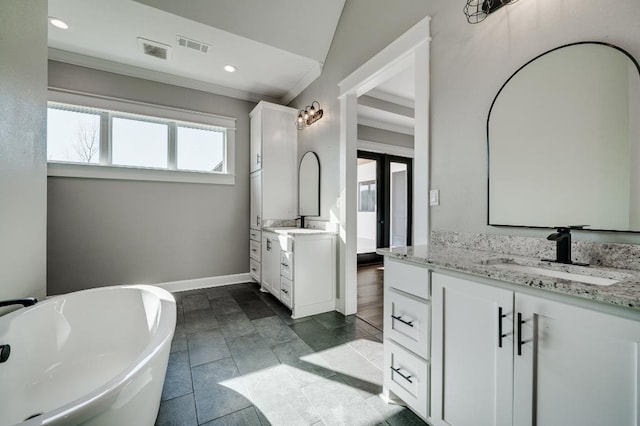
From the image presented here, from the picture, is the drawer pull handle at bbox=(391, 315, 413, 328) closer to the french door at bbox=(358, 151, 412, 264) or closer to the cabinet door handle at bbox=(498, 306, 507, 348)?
the cabinet door handle at bbox=(498, 306, 507, 348)

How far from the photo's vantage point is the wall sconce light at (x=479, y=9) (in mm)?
1474

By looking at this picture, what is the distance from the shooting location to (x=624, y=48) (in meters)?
1.08

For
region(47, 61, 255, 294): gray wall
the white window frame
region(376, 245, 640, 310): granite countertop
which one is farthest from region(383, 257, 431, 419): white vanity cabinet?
the white window frame

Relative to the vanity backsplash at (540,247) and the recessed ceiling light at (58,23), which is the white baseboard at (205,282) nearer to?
the recessed ceiling light at (58,23)

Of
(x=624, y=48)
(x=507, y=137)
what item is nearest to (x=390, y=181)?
(x=507, y=137)

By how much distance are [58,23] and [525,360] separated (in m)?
4.47

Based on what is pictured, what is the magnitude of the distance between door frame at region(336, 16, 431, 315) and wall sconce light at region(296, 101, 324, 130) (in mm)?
444

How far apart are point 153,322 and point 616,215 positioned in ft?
8.13

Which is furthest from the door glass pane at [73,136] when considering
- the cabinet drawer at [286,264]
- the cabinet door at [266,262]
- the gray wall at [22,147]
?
the cabinet drawer at [286,264]

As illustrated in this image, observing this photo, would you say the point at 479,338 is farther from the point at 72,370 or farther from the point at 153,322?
the point at 72,370

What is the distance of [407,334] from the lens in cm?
143

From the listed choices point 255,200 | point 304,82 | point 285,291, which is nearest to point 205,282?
point 255,200

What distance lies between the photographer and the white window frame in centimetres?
311

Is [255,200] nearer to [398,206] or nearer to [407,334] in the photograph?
[407,334]
